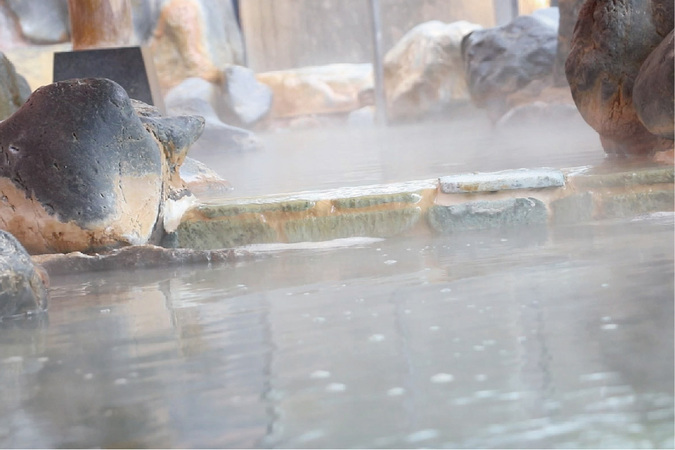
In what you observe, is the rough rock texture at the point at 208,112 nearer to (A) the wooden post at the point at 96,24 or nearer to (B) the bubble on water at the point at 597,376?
(A) the wooden post at the point at 96,24

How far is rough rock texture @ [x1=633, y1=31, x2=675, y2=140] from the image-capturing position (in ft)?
11.0

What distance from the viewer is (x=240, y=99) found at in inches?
580

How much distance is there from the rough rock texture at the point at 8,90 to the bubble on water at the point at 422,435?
17.0ft

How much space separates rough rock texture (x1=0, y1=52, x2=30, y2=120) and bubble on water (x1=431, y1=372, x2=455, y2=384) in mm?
5000

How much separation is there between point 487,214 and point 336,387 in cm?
178

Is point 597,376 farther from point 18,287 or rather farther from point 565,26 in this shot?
point 565,26

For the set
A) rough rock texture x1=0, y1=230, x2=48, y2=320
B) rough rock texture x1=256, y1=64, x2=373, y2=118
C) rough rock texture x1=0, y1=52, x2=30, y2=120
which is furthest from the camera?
rough rock texture x1=256, y1=64, x2=373, y2=118

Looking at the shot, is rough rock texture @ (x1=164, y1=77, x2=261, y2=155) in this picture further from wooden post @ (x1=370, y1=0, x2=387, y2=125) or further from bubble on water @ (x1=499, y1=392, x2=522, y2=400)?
bubble on water @ (x1=499, y1=392, x2=522, y2=400)

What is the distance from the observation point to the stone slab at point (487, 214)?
319cm

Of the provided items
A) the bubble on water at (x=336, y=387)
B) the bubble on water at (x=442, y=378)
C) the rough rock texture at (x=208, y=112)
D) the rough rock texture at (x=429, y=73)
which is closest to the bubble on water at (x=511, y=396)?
the bubble on water at (x=442, y=378)

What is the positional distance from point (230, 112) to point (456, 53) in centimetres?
401

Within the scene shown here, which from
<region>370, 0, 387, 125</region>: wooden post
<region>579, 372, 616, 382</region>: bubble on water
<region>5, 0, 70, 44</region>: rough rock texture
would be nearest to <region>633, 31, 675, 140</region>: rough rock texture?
<region>579, 372, 616, 382</region>: bubble on water

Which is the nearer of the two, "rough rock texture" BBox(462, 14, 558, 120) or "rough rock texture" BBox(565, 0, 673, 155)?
"rough rock texture" BBox(565, 0, 673, 155)

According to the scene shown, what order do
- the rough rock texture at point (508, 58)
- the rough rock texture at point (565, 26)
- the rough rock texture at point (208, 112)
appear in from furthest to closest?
the rough rock texture at point (208, 112), the rough rock texture at point (508, 58), the rough rock texture at point (565, 26)
